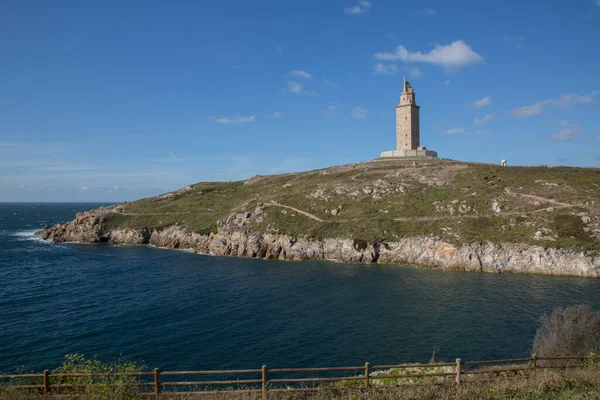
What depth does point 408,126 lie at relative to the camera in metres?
123

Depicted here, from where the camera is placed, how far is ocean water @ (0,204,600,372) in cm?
3006

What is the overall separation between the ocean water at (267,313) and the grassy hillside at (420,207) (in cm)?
1061

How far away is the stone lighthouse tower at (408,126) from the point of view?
122688 mm

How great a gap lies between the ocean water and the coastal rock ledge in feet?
10.3

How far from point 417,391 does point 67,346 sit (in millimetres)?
29435

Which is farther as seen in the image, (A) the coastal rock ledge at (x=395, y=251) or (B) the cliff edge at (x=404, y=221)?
(B) the cliff edge at (x=404, y=221)

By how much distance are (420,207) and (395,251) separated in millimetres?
15882

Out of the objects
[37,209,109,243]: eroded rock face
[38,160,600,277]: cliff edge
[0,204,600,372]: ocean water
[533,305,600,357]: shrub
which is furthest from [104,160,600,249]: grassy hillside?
[533,305,600,357]: shrub

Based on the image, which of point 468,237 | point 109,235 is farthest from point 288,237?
point 109,235

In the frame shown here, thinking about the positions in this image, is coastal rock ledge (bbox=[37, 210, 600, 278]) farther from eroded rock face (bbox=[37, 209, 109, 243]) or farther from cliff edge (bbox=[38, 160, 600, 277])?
eroded rock face (bbox=[37, 209, 109, 243])

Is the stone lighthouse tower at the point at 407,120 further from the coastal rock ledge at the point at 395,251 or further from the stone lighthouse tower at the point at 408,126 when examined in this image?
the coastal rock ledge at the point at 395,251

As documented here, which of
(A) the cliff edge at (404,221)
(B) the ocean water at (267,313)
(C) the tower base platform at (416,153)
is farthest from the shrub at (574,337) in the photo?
(C) the tower base platform at (416,153)

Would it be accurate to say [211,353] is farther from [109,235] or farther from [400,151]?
[400,151]

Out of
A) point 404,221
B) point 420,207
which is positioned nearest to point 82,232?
point 404,221
